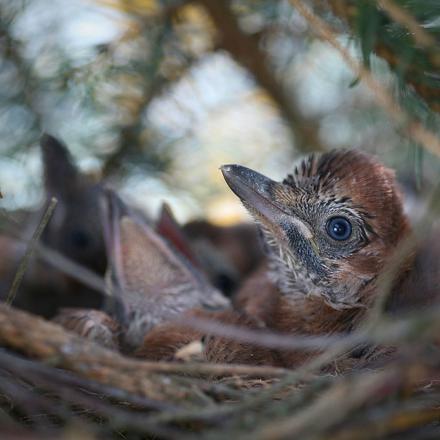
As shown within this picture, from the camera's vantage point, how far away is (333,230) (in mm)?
1612

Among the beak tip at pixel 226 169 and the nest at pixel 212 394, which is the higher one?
the beak tip at pixel 226 169

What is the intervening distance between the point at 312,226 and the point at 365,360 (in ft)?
1.15

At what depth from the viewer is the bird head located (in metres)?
1.61

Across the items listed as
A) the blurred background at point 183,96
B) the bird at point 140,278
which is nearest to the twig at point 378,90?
the blurred background at point 183,96

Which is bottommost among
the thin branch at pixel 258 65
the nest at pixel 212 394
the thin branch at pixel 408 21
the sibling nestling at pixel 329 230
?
the nest at pixel 212 394

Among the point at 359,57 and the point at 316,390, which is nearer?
the point at 316,390

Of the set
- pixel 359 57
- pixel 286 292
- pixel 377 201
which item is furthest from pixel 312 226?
pixel 359 57

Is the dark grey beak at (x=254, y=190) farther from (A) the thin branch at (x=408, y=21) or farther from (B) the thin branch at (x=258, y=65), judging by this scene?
(B) the thin branch at (x=258, y=65)

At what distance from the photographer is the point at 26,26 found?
1820mm

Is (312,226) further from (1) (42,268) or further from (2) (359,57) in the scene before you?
(1) (42,268)

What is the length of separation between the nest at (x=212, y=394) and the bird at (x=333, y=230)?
431mm

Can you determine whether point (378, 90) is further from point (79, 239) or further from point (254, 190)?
point (79, 239)

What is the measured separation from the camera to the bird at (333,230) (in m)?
1.61

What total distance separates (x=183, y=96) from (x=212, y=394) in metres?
1.38
